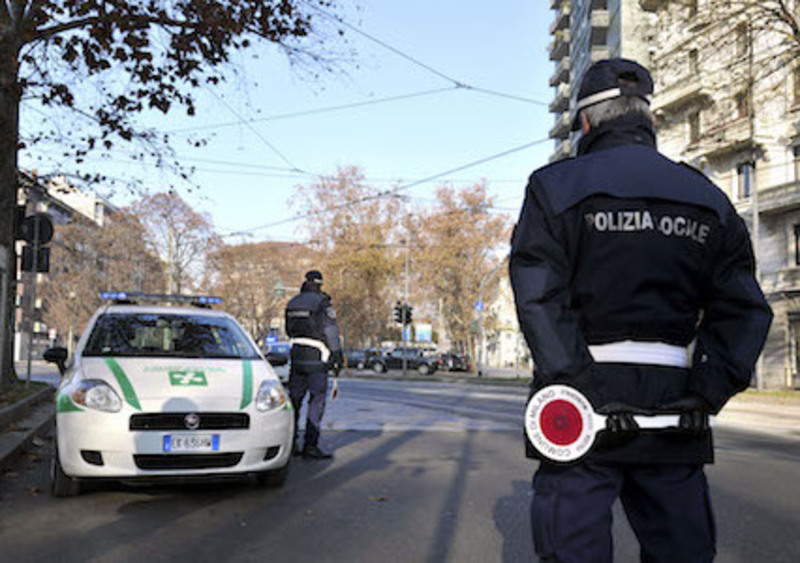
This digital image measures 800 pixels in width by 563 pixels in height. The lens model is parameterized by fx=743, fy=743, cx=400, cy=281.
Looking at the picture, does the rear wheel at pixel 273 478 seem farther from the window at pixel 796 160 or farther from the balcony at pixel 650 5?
the balcony at pixel 650 5

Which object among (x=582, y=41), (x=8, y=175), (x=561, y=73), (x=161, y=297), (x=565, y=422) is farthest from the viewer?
(x=561, y=73)

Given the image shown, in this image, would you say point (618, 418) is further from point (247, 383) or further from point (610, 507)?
point (247, 383)

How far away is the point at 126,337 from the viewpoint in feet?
20.1

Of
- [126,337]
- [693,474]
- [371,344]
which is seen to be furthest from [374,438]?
[371,344]

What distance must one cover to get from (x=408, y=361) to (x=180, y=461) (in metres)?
38.1

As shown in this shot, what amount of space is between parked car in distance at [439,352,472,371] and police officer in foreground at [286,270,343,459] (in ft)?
118

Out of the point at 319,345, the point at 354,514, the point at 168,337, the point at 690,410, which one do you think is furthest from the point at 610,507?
the point at 319,345

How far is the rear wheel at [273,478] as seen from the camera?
5.51 meters

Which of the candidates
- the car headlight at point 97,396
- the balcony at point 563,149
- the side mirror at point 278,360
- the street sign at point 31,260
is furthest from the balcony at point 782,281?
the car headlight at point 97,396

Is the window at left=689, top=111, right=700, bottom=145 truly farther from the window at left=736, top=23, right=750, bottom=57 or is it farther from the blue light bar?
the blue light bar

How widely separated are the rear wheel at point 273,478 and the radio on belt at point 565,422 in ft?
12.5

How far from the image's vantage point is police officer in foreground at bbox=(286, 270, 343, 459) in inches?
276

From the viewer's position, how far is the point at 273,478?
5.54 m

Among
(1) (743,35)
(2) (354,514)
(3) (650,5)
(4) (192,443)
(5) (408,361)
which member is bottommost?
(5) (408,361)
